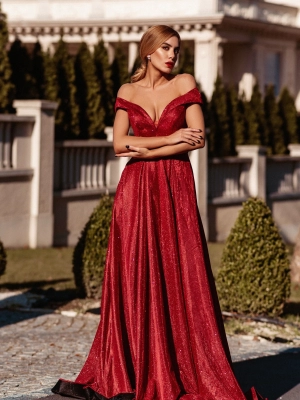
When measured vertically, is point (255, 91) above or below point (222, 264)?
above

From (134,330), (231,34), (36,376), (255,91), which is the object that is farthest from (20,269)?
(231,34)

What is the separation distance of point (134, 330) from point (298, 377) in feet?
6.30

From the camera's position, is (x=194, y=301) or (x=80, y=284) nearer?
(x=194, y=301)

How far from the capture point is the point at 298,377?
7871 millimetres

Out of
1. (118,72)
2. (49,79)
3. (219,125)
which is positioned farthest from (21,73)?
(219,125)

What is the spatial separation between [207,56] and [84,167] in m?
24.7

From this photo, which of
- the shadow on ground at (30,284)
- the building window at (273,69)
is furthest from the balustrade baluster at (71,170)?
the building window at (273,69)

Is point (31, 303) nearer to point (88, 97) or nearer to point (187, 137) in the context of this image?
point (187, 137)

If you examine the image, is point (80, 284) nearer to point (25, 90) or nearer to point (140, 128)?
point (140, 128)

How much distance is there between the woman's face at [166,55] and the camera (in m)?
6.36

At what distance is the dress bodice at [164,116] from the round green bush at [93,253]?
4.98 m

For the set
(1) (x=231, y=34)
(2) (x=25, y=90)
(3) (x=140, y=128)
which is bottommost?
(3) (x=140, y=128)

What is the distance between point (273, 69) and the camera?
50031 mm

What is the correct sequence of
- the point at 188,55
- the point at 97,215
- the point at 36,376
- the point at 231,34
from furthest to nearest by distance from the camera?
1. the point at 231,34
2. the point at 188,55
3. the point at 97,215
4. the point at 36,376
